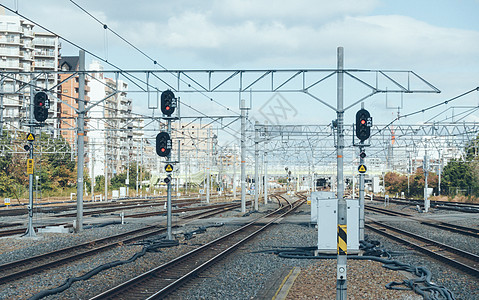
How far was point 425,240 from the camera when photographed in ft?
73.2

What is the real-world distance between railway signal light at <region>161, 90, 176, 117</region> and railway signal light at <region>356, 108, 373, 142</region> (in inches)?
273

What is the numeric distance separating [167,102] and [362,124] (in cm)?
726

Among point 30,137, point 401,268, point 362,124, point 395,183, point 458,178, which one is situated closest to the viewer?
point 401,268

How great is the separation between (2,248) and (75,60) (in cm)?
9508

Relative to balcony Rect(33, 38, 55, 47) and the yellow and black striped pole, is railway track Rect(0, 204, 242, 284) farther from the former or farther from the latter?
balcony Rect(33, 38, 55, 47)

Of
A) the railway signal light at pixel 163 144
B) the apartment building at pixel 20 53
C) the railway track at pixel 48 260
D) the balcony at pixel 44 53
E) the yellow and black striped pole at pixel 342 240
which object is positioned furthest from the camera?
the balcony at pixel 44 53

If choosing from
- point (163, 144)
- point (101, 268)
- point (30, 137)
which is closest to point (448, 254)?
point (163, 144)

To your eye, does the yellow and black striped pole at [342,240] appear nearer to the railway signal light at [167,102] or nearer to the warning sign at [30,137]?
the railway signal light at [167,102]

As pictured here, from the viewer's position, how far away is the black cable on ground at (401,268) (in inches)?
438

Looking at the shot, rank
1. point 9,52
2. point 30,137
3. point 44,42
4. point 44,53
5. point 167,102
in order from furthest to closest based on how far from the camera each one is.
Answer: point 44,53 → point 44,42 → point 9,52 → point 30,137 → point 167,102

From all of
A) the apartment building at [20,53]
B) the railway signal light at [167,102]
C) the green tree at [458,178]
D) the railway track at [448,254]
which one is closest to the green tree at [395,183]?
the green tree at [458,178]

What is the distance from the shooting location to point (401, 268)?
14273mm

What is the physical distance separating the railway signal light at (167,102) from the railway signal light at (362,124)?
22.7 feet

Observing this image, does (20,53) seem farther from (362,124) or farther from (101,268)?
(101,268)
